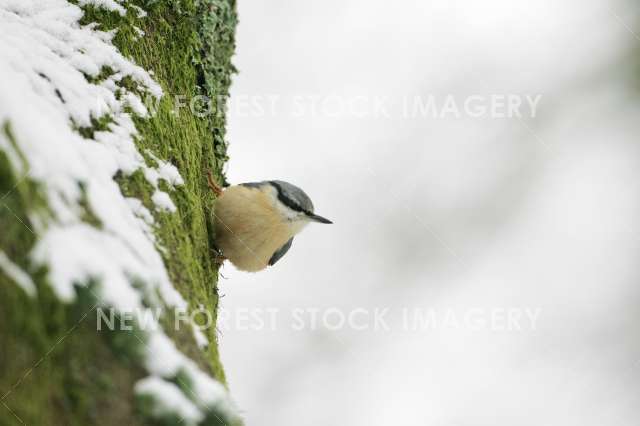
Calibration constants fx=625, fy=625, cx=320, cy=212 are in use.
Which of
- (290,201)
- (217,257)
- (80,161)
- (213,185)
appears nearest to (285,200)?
(290,201)

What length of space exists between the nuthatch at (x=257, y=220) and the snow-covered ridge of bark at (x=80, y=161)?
2.63ft

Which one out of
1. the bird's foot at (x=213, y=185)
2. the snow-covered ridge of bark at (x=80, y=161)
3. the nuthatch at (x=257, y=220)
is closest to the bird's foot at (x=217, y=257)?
the nuthatch at (x=257, y=220)

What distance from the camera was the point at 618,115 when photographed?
641cm

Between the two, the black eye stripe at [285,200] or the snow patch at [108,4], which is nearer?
the snow patch at [108,4]

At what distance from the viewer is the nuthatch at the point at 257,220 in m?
3.06

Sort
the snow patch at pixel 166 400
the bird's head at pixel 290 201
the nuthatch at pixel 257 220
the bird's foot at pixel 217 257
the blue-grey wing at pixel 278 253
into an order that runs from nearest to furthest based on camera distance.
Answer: the snow patch at pixel 166 400, the bird's foot at pixel 217 257, the nuthatch at pixel 257 220, the bird's head at pixel 290 201, the blue-grey wing at pixel 278 253

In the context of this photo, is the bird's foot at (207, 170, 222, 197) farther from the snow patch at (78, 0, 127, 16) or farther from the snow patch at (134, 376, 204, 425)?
the snow patch at (134, 376, 204, 425)

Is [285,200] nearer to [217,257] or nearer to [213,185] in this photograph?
[213,185]

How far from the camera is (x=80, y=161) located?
1.64 meters

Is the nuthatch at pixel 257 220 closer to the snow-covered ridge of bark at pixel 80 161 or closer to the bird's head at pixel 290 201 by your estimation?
the bird's head at pixel 290 201

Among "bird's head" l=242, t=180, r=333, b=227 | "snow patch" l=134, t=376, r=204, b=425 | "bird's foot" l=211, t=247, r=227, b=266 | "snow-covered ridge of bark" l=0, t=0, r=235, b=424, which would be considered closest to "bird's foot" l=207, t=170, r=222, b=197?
"bird's head" l=242, t=180, r=333, b=227

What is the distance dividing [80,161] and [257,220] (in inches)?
60.8

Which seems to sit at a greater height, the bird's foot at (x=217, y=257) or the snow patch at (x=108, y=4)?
the snow patch at (x=108, y=4)

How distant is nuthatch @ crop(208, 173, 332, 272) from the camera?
10.0 feet
